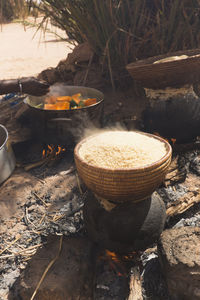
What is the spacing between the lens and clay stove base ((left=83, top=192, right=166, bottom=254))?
1890 millimetres

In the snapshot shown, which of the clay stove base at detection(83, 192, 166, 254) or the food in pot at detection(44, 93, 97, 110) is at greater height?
the food in pot at detection(44, 93, 97, 110)

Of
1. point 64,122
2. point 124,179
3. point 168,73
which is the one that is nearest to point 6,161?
point 64,122

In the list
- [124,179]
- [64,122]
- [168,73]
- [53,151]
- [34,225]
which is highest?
[168,73]

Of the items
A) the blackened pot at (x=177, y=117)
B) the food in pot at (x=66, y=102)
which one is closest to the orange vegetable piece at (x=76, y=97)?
the food in pot at (x=66, y=102)

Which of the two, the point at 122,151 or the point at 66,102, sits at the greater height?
the point at 122,151

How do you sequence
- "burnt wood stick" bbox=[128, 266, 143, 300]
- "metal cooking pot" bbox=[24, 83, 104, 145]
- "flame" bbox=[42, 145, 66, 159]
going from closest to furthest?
"burnt wood stick" bbox=[128, 266, 143, 300] < "metal cooking pot" bbox=[24, 83, 104, 145] < "flame" bbox=[42, 145, 66, 159]

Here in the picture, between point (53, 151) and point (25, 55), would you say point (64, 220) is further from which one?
point (25, 55)

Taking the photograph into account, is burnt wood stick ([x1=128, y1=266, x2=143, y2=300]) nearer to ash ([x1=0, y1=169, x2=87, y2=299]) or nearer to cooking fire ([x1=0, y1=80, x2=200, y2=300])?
cooking fire ([x1=0, y1=80, x2=200, y2=300])

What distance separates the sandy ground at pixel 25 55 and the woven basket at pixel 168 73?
11.9 ft

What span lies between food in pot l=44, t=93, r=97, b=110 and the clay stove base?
1959 mm

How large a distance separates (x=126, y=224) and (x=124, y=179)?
0.44m

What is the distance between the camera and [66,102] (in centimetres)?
369

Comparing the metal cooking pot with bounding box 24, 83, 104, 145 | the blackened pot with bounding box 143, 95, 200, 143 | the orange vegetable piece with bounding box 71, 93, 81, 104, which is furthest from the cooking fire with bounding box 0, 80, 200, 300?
the orange vegetable piece with bounding box 71, 93, 81, 104

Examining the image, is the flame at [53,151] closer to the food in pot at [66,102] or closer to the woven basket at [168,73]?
the food in pot at [66,102]
